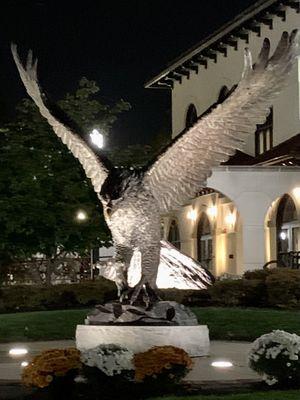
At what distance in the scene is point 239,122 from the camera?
40.0 feet

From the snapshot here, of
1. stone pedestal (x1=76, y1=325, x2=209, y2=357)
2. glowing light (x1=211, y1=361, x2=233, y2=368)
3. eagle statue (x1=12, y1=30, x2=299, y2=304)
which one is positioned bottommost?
glowing light (x1=211, y1=361, x2=233, y2=368)

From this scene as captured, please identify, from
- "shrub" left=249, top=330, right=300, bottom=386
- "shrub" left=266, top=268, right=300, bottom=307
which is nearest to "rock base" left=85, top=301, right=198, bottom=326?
"shrub" left=249, top=330, right=300, bottom=386

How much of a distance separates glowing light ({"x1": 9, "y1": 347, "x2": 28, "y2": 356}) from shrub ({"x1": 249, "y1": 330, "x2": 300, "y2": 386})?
17.5 feet

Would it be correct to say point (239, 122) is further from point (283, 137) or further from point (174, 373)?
point (283, 137)

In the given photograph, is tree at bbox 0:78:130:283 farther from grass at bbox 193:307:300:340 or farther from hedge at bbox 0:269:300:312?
grass at bbox 193:307:300:340

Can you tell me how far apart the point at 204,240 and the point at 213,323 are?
1659 cm

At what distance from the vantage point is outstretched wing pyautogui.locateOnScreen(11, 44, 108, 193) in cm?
1314

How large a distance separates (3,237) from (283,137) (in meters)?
9.14

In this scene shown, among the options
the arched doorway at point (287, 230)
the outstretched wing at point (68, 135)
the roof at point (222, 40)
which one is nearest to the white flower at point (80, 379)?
the outstretched wing at point (68, 135)

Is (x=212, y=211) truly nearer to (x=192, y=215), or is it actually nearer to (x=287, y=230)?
(x=192, y=215)

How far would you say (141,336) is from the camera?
12.5m

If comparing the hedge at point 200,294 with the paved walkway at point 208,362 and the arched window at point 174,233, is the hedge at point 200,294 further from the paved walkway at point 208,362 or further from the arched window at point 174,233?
the arched window at point 174,233

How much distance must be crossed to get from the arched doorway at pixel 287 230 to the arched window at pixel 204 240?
481cm

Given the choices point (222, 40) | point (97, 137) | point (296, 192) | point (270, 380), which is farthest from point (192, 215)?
point (270, 380)
